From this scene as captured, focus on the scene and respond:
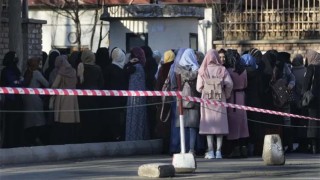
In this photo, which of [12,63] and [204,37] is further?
[204,37]

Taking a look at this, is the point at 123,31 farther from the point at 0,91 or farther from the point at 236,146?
the point at 0,91

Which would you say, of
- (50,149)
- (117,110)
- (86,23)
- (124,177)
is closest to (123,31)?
(86,23)

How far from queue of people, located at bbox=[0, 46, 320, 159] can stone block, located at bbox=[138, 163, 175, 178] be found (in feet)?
10.1

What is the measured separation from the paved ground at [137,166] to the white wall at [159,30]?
1382 centimetres

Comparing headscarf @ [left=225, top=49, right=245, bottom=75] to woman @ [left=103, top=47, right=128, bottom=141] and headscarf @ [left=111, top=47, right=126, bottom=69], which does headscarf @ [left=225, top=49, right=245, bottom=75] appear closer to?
woman @ [left=103, top=47, right=128, bottom=141]

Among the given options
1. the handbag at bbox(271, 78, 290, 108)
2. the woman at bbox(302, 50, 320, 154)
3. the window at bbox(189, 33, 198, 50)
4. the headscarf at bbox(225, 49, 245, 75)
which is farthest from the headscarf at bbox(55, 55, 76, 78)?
the window at bbox(189, 33, 198, 50)

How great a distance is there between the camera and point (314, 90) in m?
→ 18.1

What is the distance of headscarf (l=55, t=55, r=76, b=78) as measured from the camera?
1716 centimetres

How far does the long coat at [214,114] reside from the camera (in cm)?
1664

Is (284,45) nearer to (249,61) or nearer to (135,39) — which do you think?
(135,39)

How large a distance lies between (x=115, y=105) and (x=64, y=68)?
4.46 feet

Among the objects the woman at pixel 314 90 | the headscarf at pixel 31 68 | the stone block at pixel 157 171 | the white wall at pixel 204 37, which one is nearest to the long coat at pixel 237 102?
the woman at pixel 314 90

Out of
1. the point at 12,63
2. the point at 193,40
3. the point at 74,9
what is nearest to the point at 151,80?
the point at 12,63

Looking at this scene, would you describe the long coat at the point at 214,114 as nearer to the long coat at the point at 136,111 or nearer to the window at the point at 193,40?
the long coat at the point at 136,111
